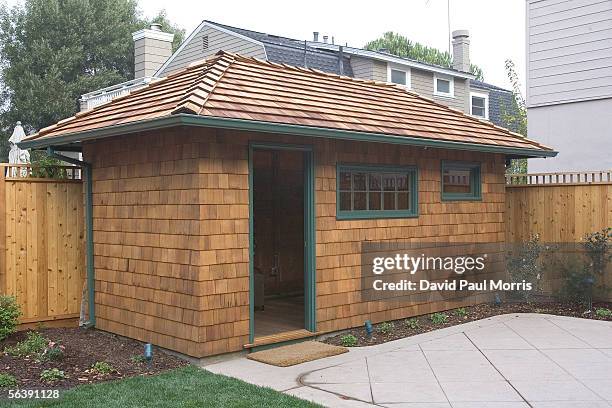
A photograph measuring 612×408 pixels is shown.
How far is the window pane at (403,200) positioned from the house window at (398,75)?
1220cm

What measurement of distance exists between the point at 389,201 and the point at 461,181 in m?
1.71

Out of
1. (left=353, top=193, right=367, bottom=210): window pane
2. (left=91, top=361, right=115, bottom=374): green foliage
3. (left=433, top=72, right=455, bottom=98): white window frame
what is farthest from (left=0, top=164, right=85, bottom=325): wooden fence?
(left=433, top=72, right=455, bottom=98): white window frame

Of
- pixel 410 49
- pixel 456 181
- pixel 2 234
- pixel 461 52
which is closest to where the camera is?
pixel 2 234


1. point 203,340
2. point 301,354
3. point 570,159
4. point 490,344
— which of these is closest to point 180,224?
point 203,340

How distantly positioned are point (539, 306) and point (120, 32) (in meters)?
27.1

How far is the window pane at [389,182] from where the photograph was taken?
27.6 ft

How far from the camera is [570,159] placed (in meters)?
11.6

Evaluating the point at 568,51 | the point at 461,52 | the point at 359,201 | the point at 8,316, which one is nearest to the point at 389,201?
the point at 359,201

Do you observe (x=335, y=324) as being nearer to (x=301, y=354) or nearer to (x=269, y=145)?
(x=301, y=354)

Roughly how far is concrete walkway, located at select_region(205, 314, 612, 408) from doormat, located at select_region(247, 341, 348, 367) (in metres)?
0.11

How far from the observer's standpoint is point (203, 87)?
6.84m

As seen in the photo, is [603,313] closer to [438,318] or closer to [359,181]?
[438,318]

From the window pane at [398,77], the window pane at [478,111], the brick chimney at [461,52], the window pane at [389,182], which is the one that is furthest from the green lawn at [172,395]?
the brick chimney at [461,52]

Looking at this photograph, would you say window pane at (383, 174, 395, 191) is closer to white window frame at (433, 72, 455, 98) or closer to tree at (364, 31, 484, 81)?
white window frame at (433, 72, 455, 98)
